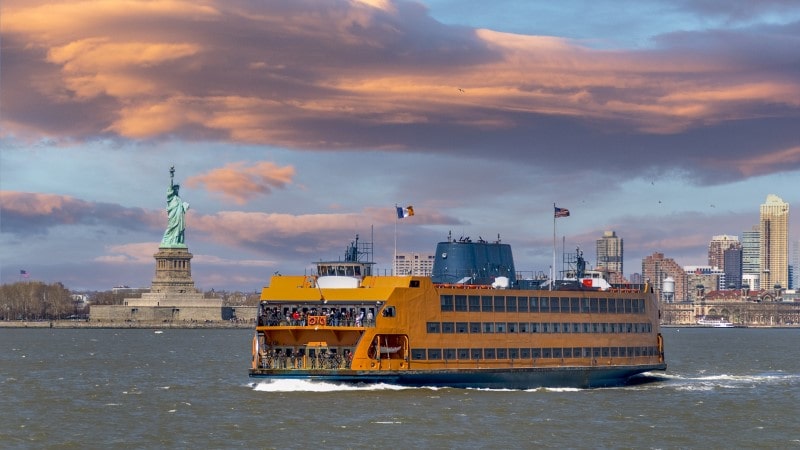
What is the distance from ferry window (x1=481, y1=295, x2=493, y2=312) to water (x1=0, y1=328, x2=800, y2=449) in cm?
444

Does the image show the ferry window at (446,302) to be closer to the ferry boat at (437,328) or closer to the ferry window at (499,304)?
the ferry boat at (437,328)

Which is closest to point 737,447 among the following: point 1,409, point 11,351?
point 1,409

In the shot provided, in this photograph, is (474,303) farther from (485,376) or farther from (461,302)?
(485,376)

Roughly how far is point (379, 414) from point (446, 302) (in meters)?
10.7

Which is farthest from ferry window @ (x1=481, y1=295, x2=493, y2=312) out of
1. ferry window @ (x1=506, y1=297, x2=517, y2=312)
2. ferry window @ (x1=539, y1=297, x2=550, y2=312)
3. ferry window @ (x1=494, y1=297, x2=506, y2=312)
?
ferry window @ (x1=539, y1=297, x2=550, y2=312)

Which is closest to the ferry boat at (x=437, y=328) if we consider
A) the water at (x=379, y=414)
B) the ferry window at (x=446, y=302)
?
the ferry window at (x=446, y=302)

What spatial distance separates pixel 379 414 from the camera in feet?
207

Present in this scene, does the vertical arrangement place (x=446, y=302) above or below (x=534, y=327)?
above

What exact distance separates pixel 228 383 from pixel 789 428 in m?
35.4

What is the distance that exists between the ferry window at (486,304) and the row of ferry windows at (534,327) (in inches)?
29.5

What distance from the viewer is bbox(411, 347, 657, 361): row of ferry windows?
71.3 metres

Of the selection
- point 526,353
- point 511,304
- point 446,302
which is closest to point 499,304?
point 511,304

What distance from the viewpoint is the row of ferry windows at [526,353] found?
71.3 m

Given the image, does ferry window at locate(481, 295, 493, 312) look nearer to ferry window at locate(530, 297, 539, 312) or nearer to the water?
ferry window at locate(530, 297, 539, 312)
